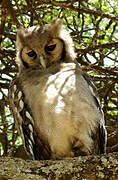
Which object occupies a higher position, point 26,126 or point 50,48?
point 50,48

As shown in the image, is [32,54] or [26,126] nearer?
[26,126]

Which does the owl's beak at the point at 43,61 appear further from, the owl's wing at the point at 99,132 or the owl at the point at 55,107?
the owl's wing at the point at 99,132

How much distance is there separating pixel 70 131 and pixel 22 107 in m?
0.76

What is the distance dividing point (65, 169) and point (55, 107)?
4.66 feet

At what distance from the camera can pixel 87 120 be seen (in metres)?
4.12

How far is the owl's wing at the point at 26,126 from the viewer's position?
426 cm

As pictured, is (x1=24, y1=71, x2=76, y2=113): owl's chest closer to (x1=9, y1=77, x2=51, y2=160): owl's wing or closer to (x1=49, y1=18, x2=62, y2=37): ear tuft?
(x1=9, y1=77, x2=51, y2=160): owl's wing

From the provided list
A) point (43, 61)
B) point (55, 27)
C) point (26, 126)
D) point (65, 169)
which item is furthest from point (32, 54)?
point (65, 169)

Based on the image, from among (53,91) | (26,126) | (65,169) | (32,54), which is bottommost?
(65,169)

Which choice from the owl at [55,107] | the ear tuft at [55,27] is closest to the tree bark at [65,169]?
the owl at [55,107]

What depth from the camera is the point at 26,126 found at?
14.2ft

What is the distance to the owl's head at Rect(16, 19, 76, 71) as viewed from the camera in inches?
187

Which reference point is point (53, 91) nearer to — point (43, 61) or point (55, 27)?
point (43, 61)

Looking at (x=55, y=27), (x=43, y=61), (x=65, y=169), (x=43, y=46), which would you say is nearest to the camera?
(x=65, y=169)
